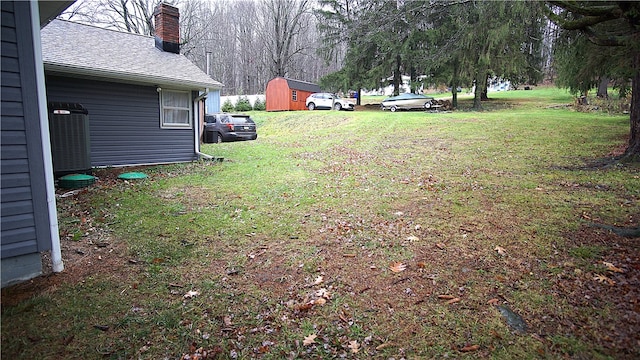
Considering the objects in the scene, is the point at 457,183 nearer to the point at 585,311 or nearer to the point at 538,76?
the point at 585,311

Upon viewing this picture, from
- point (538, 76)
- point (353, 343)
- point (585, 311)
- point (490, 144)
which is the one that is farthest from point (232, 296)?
point (538, 76)

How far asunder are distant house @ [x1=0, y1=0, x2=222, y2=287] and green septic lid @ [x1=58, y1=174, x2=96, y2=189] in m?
2.03

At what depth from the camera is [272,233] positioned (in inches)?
185

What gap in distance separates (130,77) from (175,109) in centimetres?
182

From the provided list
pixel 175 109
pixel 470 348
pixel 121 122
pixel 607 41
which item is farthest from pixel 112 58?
pixel 607 41

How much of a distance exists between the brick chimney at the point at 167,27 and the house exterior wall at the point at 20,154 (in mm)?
9171

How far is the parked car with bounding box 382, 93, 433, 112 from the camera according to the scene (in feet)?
75.4

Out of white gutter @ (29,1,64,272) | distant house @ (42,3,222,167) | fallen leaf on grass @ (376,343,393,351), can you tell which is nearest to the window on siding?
distant house @ (42,3,222,167)

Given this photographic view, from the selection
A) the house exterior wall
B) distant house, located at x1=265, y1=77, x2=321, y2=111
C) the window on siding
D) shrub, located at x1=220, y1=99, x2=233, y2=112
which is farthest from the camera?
shrub, located at x1=220, y1=99, x2=233, y2=112

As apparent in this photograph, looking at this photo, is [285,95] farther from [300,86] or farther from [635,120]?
[635,120]

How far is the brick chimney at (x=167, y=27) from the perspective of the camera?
36.8ft

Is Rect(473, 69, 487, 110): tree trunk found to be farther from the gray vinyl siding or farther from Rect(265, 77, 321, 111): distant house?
the gray vinyl siding

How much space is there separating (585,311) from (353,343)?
6.28 feet

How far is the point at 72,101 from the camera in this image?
8.55 meters
